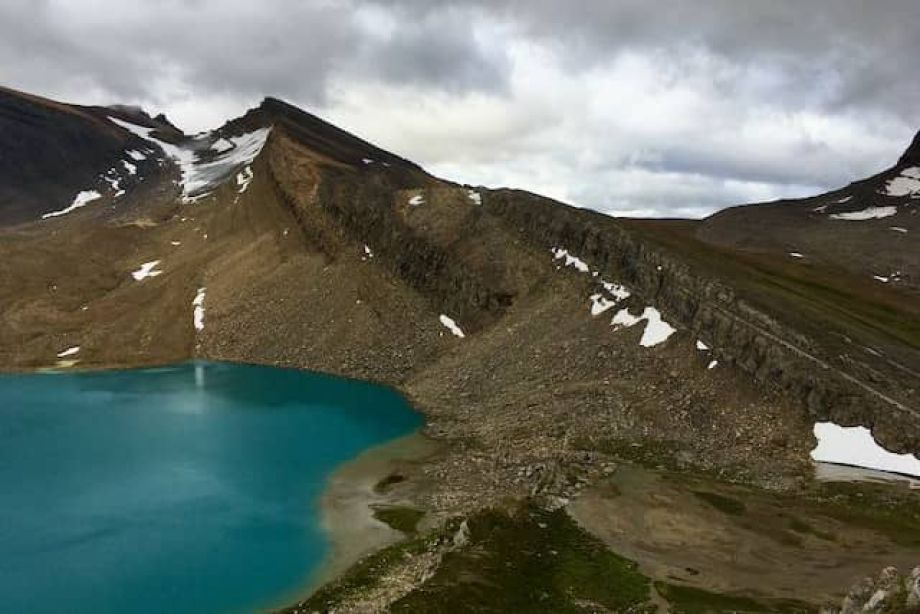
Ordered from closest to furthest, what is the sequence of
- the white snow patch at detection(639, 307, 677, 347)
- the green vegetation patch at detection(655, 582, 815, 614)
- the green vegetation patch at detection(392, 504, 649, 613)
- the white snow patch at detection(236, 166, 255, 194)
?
the green vegetation patch at detection(655, 582, 815, 614), the green vegetation patch at detection(392, 504, 649, 613), the white snow patch at detection(639, 307, 677, 347), the white snow patch at detection(236, 166, 255, 194)

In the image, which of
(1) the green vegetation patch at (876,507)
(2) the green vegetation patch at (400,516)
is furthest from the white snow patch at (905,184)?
(2) the green vegetation patch at (400,516)

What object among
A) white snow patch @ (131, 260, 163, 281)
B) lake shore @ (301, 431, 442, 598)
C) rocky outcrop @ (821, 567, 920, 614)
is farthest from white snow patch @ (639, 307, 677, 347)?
white snow patch @ (131, 260, 163, 281)

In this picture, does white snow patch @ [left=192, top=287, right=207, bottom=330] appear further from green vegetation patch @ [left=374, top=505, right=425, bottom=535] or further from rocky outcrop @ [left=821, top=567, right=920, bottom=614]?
rocky outcrop @ [left=821, top=567, right=920, bottom=614]

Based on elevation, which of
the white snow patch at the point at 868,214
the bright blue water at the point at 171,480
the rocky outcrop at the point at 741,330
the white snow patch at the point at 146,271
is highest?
the white snow patch at the point at 868,214

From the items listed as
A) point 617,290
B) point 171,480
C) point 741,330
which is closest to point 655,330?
point 741,330

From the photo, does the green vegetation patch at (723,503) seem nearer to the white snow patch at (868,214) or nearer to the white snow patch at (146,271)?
the white snow patch at (146,271)

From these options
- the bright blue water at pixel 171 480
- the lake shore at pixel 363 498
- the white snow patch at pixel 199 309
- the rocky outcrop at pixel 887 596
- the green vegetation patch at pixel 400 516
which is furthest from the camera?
the white snow patch at pixel 199 309

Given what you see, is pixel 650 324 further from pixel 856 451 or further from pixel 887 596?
pixel 887 596
